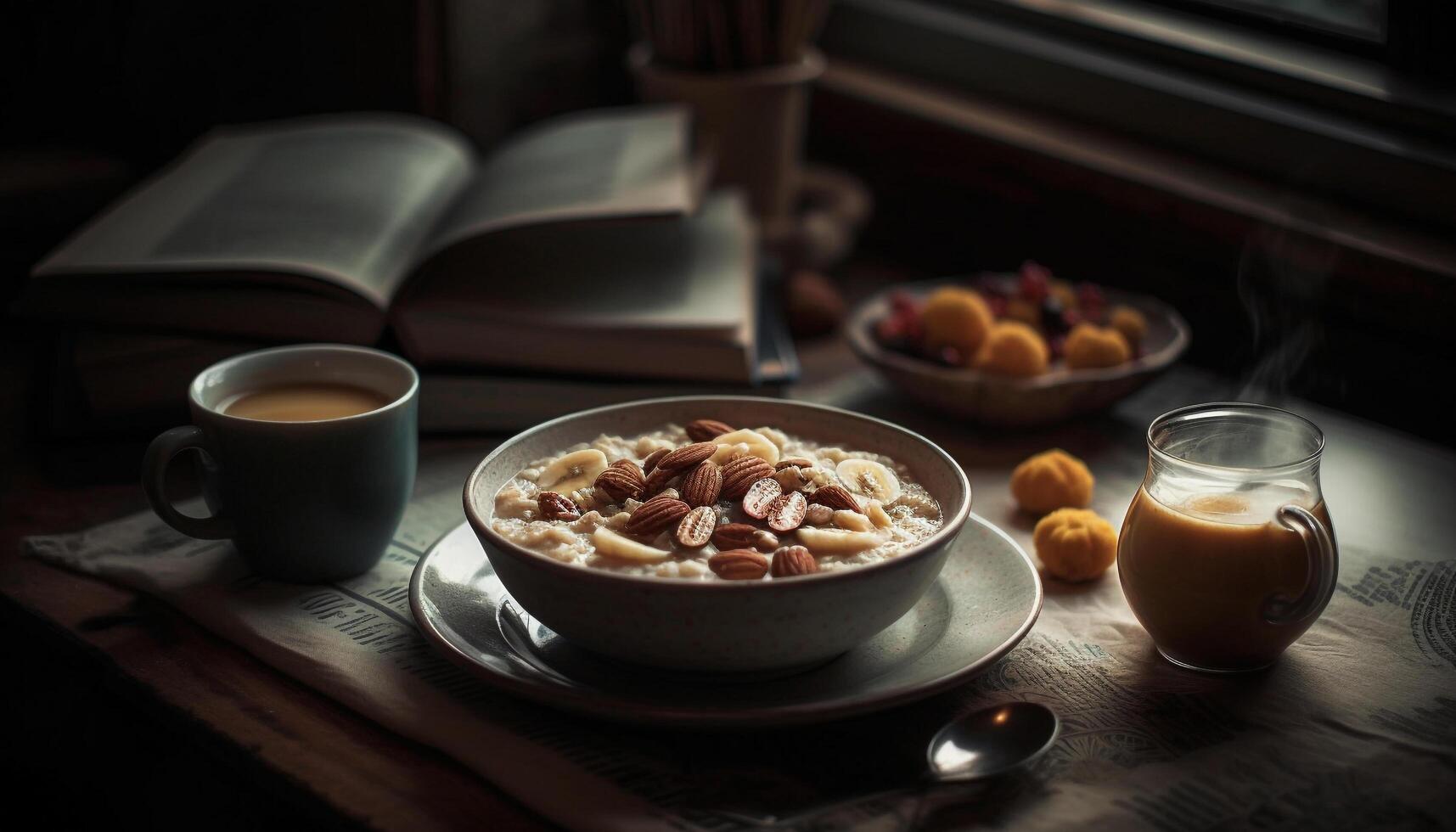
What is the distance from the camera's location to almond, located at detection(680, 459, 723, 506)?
758 mm

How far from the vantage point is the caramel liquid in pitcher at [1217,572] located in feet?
2.39

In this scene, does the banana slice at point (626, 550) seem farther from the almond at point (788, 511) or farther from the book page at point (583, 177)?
the book page at point (583, 177)

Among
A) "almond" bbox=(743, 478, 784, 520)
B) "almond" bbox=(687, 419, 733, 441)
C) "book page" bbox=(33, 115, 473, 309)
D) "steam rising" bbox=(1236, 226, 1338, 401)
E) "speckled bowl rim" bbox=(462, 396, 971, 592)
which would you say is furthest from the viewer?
"steam rising" bbox=(1236, 226, 1338, 401)

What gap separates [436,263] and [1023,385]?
0.55 metres

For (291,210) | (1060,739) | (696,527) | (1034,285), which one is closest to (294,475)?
(696,527)

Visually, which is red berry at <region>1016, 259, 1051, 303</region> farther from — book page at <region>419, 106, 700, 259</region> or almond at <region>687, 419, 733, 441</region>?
almond at <region>687, 419, 733, 441</region>

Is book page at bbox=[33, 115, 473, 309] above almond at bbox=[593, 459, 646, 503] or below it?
above

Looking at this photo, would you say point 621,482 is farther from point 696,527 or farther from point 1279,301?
point 1279,301

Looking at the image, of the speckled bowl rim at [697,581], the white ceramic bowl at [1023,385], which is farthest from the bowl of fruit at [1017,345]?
the speckled bowl rim at [697,581]

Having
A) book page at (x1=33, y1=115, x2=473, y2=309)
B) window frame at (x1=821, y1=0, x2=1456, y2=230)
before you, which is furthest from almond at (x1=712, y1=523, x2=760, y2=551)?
window frame at (x1=821, y1=0, x2=1456, y2=230)

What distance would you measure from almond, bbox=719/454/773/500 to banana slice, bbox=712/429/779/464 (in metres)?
0.02

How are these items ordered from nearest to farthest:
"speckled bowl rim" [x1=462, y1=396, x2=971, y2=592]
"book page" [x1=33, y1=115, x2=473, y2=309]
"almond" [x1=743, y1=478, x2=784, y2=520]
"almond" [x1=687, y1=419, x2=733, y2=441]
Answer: "speckled bowl rim" [x1=462, y1=396, x2=971, y2=592] → "almond" [x1=743, y1=478, x2=784, y2=520] → "almond" [x1=687, y1=419, x2=733, y2=441] → "book page" [x1=33, y1=115, x2=473, y2=309]

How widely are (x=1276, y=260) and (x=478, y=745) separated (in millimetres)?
944

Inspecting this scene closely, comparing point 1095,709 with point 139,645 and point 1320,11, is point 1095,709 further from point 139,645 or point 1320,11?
point 1320,11
